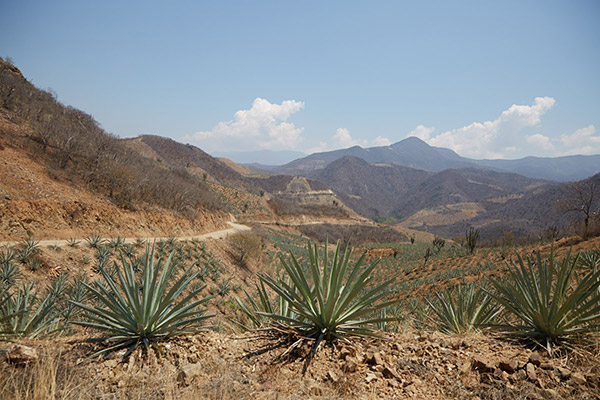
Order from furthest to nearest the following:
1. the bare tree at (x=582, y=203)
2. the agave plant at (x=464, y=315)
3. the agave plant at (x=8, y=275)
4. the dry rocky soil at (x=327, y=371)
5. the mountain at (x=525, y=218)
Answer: the mountain at (x=525, y=218)
the bare tree at (x=582, y=203)
the agave plant at (x=8, y=275)
the agave plant at (x=464, y=315)
the dry rocky soil at (x=327, y=371)

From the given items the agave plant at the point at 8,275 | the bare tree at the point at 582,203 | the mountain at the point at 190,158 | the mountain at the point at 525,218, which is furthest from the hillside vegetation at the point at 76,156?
the mountain at the point at 525,218

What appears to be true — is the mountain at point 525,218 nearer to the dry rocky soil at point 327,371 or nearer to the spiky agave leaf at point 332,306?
the dry rocky soil at point 327,371

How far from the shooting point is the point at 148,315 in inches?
117

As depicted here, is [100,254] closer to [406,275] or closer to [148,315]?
[148,315]

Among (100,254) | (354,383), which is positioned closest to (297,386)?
(354,383)

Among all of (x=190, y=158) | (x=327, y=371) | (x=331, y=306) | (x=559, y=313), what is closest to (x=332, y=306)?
(x=331, y=306)

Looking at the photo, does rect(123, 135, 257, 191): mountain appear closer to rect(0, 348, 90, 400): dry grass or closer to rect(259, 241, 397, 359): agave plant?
rect(259, 241, 397, 359): agave plant

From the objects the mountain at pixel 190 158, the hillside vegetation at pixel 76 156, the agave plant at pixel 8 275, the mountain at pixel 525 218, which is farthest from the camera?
the mountain at pixel 190 158

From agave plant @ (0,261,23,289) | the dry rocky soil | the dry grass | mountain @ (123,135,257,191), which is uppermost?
mountain @ (123,135,257,191)

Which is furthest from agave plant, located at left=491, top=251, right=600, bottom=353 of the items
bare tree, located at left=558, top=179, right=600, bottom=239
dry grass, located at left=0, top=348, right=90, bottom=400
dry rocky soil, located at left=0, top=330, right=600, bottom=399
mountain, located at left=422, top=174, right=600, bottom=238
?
mountain, located at left=422, top=174, right=600, bottom=238

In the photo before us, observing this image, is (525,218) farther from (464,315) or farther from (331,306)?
(331,306)

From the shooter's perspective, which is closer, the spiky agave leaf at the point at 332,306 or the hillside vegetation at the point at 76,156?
the spiky agave leaf at the point at 332,306

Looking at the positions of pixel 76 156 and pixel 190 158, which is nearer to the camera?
pixel 76 156

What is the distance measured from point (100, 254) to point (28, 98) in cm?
2142
